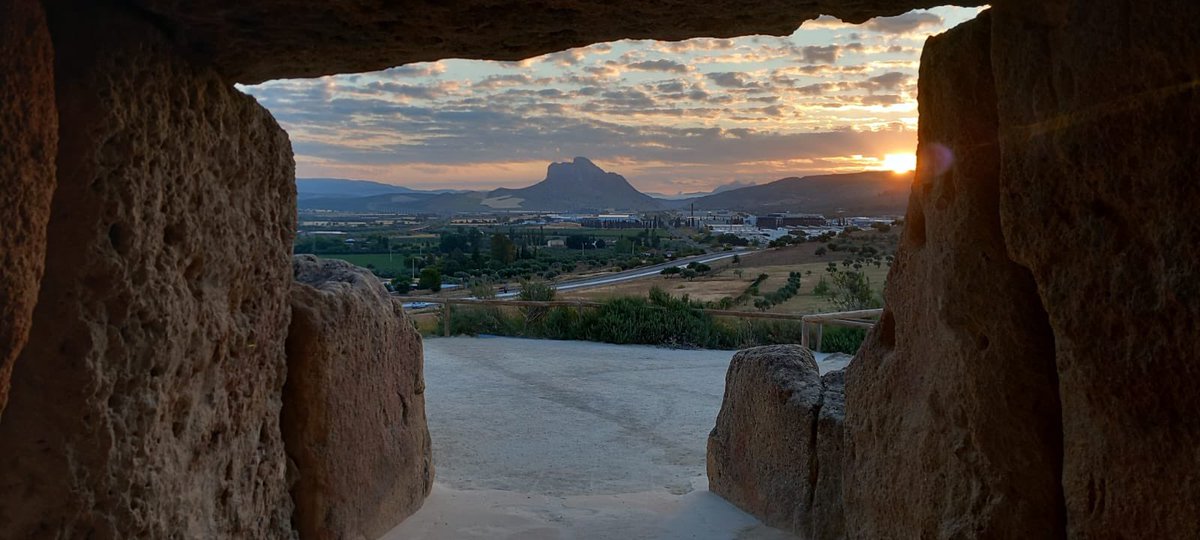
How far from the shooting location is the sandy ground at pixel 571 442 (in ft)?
17.3

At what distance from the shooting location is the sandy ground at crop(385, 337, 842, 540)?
208 inches

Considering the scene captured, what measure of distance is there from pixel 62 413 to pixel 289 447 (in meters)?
1.57

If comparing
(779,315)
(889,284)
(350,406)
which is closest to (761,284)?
(779,315)

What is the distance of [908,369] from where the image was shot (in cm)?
350

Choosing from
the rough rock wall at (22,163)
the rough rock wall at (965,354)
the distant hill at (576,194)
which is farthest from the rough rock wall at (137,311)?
the distant hill at (576,194)

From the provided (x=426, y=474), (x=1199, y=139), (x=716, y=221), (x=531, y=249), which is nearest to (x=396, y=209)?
(x=716, y=221)

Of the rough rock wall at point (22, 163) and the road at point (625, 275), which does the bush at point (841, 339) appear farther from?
the rough rock wall at point (22, 163)

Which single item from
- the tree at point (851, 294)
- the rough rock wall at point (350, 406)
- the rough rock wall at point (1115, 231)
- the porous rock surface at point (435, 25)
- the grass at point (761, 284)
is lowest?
the grass at point (761, 284)

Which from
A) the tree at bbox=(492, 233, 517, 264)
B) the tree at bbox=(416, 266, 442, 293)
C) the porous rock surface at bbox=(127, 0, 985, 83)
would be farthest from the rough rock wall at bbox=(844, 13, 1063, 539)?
the tree at bbox=(492, 233, 517, 264)

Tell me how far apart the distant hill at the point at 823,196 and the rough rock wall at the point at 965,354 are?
37848 millimetres

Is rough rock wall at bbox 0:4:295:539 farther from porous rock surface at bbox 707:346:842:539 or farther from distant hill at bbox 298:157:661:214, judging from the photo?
distant hill at bbox 298:157:661:214

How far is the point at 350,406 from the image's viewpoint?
14.5 feet

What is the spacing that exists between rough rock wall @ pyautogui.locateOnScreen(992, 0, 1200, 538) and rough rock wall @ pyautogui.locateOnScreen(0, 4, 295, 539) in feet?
8.80

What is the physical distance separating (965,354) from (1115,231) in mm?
737
